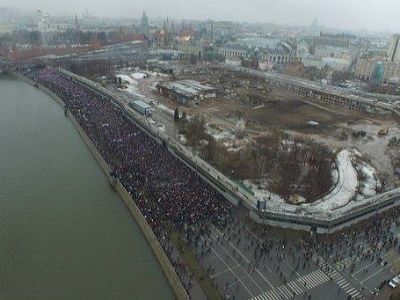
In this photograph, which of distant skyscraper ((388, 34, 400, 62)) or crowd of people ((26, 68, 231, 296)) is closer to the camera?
crowd of people ((26, 68, 231, 296))

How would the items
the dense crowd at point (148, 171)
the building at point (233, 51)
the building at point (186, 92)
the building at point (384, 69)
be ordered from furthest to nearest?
the building at point (233, 51)
the building at point (384, 69)
the building at point (186, 92)
the dense crowd at point (148, 171)

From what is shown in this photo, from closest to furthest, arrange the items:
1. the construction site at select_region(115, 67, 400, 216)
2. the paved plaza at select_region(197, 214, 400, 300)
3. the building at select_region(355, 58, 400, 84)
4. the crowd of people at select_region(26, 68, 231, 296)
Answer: the paved plaza at select_region(197, 214, 400, 300), the crowd of people at select_region(26, 68, 231, 296), the construction site at select_region(115, 67, 400, 216), the building at select_region(355, 58, 400, 84)

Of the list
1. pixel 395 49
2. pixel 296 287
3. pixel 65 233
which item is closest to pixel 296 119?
pixel 296 287

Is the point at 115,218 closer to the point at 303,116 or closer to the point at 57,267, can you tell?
the point at 57,267

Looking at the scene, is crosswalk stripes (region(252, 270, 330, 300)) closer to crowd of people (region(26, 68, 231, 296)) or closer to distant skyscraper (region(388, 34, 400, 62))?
crowd of people (region(26, 68, 231, 296))

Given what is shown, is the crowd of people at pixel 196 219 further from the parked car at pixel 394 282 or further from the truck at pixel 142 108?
the truck at pixel 142 108

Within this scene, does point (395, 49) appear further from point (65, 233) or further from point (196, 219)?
point (65, 233)

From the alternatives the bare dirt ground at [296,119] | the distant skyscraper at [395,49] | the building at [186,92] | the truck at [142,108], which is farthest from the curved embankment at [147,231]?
the distant skyscraper at [395,49]

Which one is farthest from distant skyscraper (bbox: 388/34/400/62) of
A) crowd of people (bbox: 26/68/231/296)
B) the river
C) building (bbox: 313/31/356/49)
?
the river
